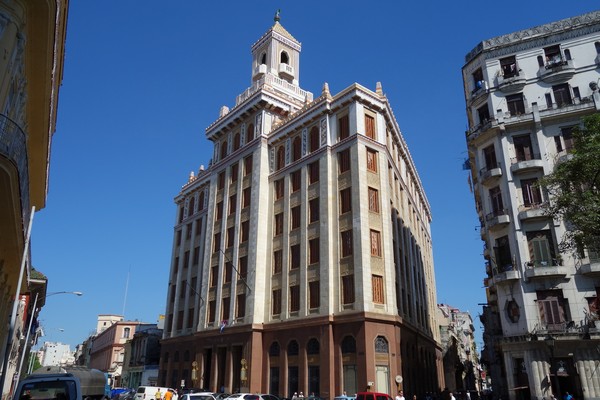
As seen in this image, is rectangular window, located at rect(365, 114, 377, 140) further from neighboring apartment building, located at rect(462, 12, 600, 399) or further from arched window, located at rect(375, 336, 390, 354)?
arched window, located at rect(375, 336, 390, 354)

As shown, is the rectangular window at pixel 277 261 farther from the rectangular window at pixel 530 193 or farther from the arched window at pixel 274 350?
the rectangular window at pixel 530 193

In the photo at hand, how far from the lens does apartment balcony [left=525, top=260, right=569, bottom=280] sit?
27609 millimetres

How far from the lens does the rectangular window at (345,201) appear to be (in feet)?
120

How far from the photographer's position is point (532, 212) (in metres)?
29.5

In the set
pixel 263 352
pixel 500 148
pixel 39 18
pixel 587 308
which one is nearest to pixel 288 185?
pixel 263 352

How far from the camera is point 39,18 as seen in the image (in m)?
11.7

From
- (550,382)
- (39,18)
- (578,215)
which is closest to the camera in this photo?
(39,18)

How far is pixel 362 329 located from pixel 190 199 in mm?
33674

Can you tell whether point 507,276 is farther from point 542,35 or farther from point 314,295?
point 542,35

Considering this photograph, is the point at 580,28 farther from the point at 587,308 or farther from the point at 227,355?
the point at 227,355

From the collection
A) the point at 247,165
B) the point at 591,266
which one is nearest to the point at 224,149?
the point at 247,165

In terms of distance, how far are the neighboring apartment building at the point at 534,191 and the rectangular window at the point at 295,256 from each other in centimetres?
1510

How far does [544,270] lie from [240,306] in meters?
24.6

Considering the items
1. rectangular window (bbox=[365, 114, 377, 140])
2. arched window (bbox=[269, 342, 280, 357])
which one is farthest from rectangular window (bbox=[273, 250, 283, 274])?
rectangular window (bbox=[365, 114, 377, 140])
